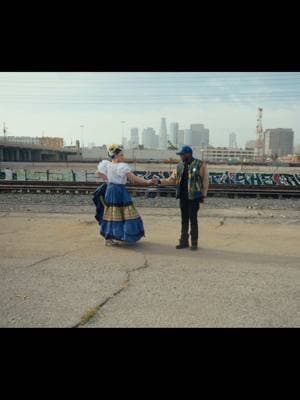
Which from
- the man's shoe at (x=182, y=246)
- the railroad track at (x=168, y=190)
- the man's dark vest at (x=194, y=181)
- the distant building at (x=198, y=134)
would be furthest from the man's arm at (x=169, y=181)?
the distant building at (x=198, y=134)

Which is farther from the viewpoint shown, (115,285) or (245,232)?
(245,232)

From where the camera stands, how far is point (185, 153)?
6.32 meters

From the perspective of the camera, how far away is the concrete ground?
11.9ft

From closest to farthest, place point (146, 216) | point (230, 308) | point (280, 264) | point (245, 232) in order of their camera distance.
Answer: point (230, 308), point (280, 264), point (245, 232), point (146, 216)

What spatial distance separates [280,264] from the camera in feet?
18.0

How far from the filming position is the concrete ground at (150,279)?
3.62m

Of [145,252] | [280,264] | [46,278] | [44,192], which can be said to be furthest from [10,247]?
[44,192]

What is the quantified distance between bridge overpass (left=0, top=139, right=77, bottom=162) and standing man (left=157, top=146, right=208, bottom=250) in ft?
242

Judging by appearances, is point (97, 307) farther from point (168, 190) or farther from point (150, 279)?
point (168, 190)

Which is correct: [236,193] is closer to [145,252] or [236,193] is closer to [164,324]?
[145,252]

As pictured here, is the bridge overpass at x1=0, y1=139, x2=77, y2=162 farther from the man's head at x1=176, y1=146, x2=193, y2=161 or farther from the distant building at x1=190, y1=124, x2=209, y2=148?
the man's head at x1=176, y1=146, x2=193, y2=161

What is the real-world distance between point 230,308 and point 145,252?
2492 mm

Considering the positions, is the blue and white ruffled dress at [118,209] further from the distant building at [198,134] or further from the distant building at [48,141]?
the distant building at [198,134]

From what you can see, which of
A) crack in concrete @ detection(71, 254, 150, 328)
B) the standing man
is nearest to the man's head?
the standing man
